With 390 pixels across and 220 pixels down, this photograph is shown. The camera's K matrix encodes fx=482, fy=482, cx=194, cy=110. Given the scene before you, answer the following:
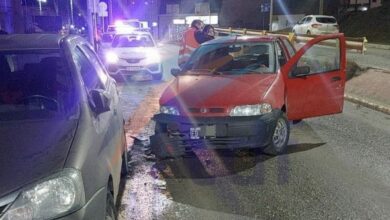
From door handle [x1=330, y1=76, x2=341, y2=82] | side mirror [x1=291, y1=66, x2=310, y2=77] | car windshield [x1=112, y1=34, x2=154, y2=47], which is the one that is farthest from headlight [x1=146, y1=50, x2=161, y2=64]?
side mirror [x1=291, y1=66, x2=310, y2=77]

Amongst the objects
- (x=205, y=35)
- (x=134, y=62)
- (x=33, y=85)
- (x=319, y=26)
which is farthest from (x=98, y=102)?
(x=319, y=26)

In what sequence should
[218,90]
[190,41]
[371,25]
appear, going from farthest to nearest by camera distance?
[371,25]
[190,41]
[218,90]

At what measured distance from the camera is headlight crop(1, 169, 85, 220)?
8.34ft

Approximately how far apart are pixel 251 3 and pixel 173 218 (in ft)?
221

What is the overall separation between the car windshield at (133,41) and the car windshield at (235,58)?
9.03 meters

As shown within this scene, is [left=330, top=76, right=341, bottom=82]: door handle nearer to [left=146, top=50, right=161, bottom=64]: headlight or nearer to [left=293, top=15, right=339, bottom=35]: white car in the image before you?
[left=146, top=50, right=161, bottom=64]: headlight

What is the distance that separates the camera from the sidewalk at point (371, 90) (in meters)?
10.7

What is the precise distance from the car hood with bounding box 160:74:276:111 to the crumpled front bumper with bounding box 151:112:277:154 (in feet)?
0.70

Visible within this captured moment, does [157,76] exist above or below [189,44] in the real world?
below

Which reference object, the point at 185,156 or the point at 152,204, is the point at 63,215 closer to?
the point at 152,204

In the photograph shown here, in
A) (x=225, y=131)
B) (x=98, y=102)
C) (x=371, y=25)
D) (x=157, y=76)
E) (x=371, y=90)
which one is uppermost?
(x=98, y=102)

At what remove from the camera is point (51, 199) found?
8.70ft

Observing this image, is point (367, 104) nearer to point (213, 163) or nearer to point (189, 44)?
point (189, 44)

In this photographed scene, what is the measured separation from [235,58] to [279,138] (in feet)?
5.45
